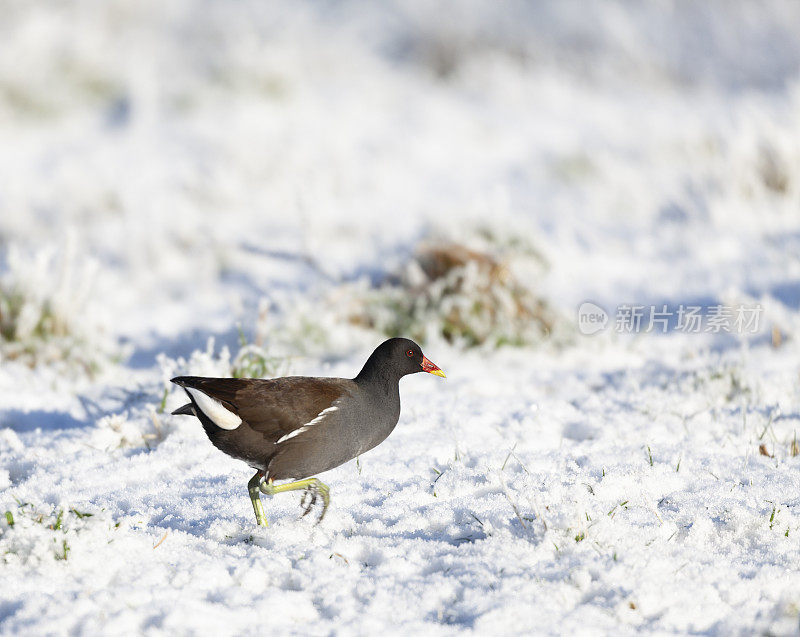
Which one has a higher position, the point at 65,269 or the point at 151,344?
the point at 65,269

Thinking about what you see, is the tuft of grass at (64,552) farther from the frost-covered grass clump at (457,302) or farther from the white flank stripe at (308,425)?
the frost-covered grass clump at (457,302)

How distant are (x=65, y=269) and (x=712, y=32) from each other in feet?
66.6

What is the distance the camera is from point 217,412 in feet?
10.1

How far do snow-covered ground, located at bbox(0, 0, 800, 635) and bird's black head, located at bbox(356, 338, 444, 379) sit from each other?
1.88 ft

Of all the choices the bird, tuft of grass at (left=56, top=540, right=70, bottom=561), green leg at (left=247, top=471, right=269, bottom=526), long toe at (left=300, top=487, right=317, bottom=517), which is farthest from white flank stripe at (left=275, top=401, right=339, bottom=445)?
tuft of grass at (left=56, top=540, right=70, bottom=561)

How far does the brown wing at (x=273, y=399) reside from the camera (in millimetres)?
3096

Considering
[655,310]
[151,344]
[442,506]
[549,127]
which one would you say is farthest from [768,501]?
[549,127]

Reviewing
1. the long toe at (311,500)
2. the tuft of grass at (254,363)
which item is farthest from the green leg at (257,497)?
the tuft of grass at (254,363)

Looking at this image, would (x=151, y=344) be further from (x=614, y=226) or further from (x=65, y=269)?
(x=614, y=226)

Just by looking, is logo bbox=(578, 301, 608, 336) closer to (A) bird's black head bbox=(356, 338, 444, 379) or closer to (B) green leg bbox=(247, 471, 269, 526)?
(A) bird's black head bbox=(356, 338, 444, 379)

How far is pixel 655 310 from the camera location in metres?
6.99

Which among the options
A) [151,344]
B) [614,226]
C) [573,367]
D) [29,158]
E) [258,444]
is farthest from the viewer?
[29,158]

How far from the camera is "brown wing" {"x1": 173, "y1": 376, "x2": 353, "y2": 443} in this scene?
122 inches

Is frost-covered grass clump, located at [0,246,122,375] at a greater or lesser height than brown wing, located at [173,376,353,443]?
lesser
